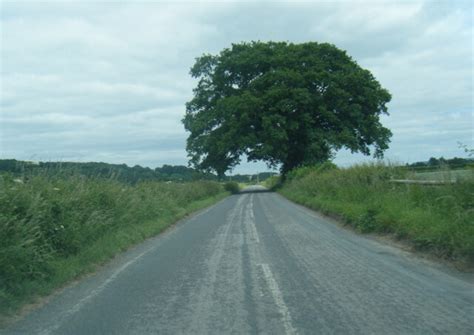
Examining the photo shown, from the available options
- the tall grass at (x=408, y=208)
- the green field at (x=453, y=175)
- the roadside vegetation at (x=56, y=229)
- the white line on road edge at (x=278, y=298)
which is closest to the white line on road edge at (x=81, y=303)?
the roadside vegetation at (x=56, y=229)

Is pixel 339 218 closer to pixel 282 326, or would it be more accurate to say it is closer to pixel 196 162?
pixel 282 326

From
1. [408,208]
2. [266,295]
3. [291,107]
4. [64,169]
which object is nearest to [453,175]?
[408,208]

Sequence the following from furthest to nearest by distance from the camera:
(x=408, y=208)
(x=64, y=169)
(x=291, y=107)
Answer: (x=291, y=107)
(x=64, y=169)
(x=408, y=208)

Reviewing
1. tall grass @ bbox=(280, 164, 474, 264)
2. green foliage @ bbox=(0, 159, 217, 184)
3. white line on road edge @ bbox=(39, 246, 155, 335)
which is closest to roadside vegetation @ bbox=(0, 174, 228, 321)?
green foliage @ bbox=(0, 159, 217, 184)

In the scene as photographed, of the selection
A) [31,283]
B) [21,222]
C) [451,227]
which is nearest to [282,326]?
[31,283]

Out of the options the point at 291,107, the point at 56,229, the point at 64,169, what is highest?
the point at 291,107

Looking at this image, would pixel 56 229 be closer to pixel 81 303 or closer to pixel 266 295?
pixel 81 303

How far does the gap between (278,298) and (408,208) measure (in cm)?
905

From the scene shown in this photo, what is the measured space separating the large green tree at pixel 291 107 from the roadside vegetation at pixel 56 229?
96.2ft

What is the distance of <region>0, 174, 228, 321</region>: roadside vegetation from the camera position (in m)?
9.09

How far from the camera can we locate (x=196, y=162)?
184 ft

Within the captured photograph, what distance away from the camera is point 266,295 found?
27.0 feet

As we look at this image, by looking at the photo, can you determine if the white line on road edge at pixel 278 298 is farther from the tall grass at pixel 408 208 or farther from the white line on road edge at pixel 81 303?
the tall grass at pixel 408 208

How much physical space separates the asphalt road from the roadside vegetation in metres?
0.57
